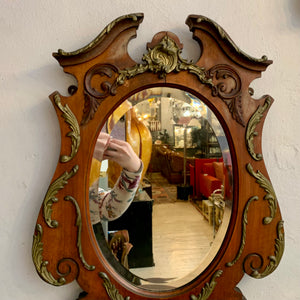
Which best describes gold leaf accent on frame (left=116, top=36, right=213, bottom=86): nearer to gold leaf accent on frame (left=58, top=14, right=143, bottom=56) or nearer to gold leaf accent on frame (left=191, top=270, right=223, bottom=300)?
gold leaf accent on frame (left=58, top=14, right=143, bottom=56)

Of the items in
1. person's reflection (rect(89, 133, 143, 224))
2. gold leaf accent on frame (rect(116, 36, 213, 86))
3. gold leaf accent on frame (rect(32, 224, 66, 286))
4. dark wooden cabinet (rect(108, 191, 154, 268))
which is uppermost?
gold leaf accent on frame (rect(116, 36, 213, 86))

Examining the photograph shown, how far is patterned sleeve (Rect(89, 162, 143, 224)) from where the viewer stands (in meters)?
0.68

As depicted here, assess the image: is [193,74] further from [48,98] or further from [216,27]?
[48,98]

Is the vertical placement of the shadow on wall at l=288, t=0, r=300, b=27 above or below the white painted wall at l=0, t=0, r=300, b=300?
above

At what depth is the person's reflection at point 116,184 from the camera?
0.68 m

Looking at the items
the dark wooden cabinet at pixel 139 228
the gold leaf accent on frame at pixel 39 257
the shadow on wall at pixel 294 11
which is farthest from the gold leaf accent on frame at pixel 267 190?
the gold leaf accent on frame at pixel 39 257

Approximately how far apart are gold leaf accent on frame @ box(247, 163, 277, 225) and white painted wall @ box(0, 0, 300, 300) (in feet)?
0.42

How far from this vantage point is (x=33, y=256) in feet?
2.12

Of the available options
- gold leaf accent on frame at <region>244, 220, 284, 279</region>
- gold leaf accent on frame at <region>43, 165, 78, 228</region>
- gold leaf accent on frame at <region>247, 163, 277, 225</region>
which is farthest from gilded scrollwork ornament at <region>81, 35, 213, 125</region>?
gold leaf accent on frame at <region>244, 220, 284, 279</region>

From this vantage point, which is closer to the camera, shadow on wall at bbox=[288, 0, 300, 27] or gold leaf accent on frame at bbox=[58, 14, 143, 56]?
gold leaf accent on frame at bbox=[58, 14, 143, 56]

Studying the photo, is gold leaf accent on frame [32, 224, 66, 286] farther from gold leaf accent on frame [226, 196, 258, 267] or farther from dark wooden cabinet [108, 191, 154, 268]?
gold leaf accent on frame [226, 196, 258, 267]

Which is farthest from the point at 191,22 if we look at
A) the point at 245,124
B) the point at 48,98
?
the point at 48,98

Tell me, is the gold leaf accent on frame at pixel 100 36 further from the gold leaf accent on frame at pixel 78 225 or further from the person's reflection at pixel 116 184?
the gold leaf accent on frame at pixel 78 225

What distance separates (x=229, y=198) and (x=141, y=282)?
0.32 metres
